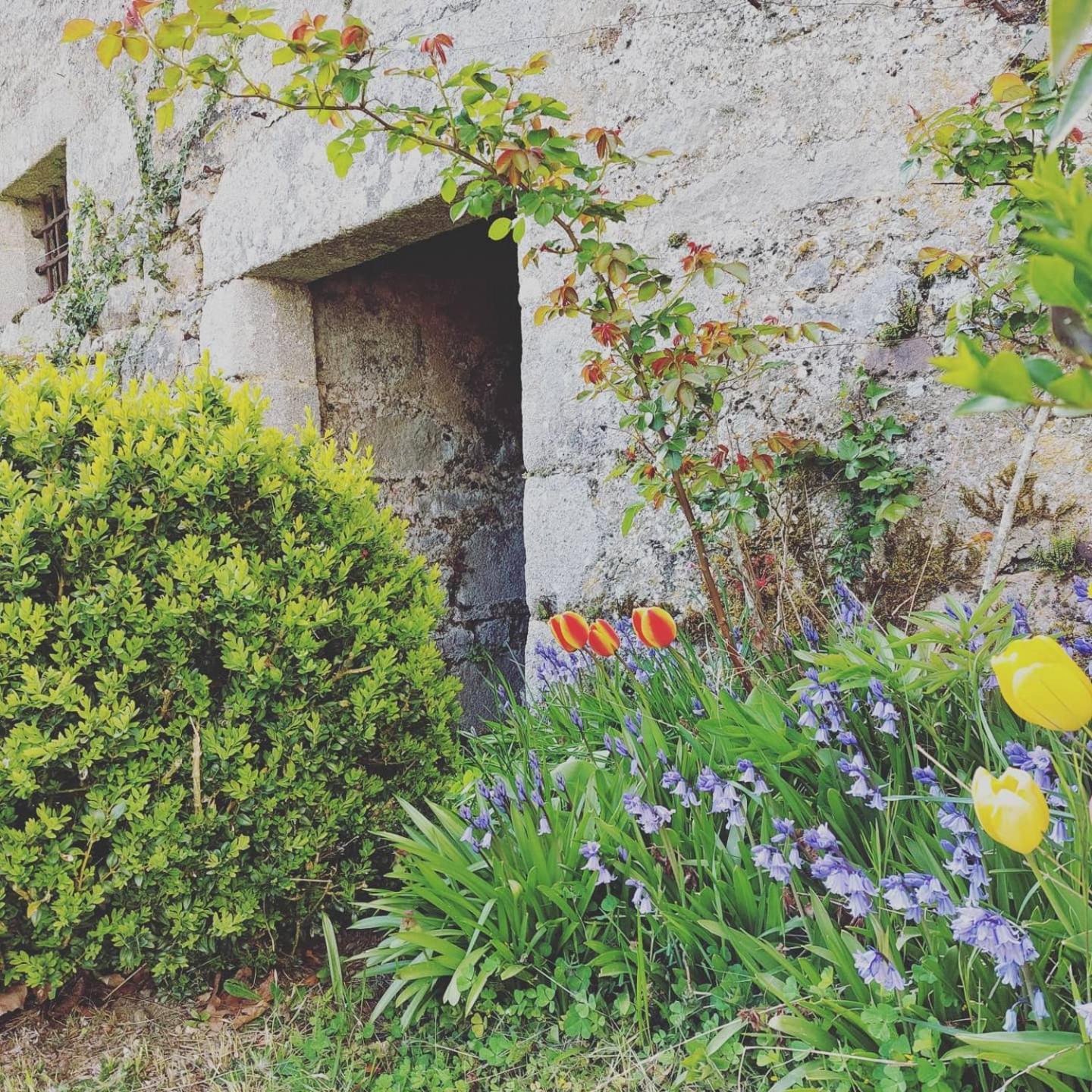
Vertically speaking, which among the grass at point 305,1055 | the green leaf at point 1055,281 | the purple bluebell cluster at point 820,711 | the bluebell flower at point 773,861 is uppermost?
the green leaf at point 1055,281

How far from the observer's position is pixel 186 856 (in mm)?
1818

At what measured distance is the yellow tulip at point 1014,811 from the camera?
0.85 meters

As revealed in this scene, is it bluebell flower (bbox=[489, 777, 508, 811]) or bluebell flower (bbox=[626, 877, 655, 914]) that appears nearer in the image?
bluebell flower (bbox=[626, 877, 655, 914])

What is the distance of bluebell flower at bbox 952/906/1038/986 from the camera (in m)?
0.98

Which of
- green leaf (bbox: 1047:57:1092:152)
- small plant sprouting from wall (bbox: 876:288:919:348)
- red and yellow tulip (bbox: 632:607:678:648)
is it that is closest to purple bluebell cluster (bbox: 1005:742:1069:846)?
red and yellow tulip (bbox: 632:607:678:648)

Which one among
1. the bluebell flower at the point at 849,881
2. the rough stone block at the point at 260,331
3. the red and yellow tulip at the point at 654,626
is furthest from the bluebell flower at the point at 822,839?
the rough stone block at the point at 260,331

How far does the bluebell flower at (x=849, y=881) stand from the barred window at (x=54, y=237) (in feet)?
16.7

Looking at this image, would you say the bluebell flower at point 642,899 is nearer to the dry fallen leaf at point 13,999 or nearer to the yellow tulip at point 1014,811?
the yellow tulip at point 1014,811

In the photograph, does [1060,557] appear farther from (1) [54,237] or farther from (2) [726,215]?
(1) [54,237]

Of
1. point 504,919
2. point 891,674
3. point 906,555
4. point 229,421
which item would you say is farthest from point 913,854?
point 229,421

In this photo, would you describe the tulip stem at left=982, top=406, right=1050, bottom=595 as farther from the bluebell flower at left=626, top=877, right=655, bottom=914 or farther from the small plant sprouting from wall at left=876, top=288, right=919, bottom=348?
the bluebell flower at left=626, top=877, right=655, bottom=914

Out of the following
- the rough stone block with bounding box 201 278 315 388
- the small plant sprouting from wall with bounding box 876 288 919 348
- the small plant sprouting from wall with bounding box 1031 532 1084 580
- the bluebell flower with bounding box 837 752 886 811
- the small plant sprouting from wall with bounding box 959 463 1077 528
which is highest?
the rough stone block with bounding box 201 278 315 388

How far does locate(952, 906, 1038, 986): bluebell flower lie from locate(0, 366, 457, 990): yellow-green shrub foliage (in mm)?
1348

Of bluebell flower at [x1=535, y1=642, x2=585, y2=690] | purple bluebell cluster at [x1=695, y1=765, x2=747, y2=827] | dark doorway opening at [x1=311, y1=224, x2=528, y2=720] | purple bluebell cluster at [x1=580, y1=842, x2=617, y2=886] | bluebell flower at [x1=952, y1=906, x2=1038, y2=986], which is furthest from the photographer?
dark doorway opening at [x1=311, y1=224, x2=528, y2=720]
